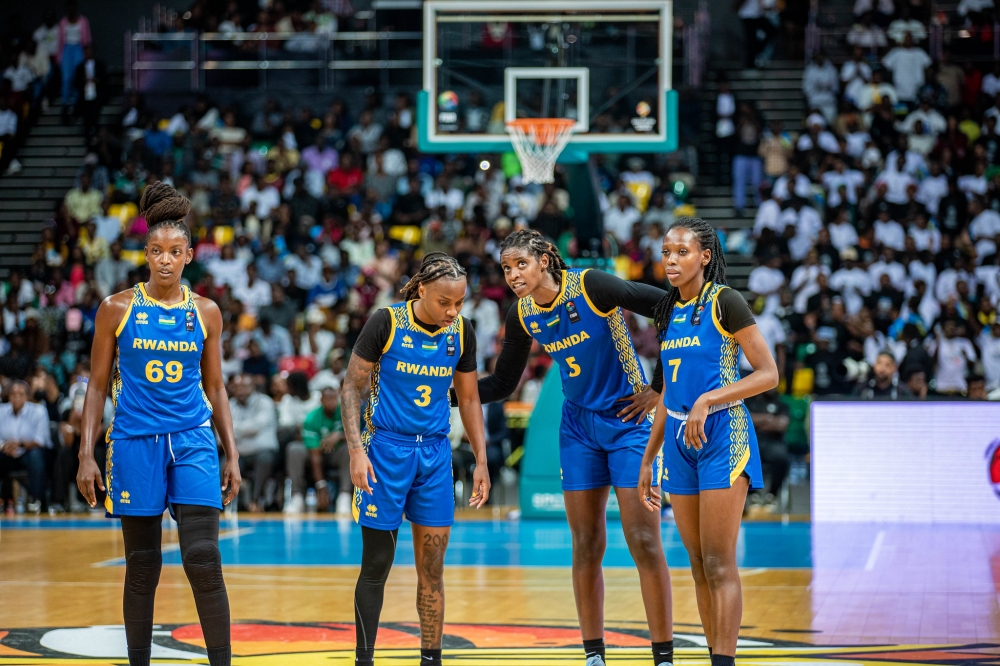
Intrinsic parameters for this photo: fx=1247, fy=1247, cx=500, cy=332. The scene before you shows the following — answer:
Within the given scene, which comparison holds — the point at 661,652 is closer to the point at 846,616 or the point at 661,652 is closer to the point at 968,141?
the point at 846,616

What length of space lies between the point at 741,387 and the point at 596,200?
7.95 meters

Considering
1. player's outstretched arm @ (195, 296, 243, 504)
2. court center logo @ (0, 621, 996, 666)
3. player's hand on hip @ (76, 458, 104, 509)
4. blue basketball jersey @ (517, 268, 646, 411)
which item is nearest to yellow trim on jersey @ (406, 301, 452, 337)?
blue basketball jersey @ (517, 268, 646, 411)

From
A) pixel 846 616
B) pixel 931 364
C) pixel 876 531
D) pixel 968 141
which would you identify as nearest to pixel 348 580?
pixel 846 616

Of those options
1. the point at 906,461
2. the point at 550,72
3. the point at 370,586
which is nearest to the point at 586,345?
the point at 370,586

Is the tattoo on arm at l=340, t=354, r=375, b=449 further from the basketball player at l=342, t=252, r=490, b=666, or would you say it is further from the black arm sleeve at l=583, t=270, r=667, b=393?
the black arm sleeve at l=583, t=270, r=667, b=393

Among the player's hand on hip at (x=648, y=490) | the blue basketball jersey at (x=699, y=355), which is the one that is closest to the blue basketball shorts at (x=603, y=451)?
the player's hand on hip at (x=648, y=490)

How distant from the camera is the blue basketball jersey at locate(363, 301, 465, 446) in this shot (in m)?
5.89

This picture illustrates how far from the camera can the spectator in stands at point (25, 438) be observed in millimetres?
14773

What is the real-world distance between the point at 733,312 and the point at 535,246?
1.09 metres

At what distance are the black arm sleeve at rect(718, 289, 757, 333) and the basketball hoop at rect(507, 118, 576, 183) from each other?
7039 mm

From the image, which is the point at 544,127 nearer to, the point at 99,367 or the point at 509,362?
the point at 509,362

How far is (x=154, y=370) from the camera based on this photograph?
5539 mm

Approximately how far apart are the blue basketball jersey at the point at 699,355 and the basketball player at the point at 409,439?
39.9 inches

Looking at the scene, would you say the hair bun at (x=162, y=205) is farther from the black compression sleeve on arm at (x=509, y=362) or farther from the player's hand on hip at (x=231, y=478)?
the black compression sleeve on arm at (x=509, y=362)
